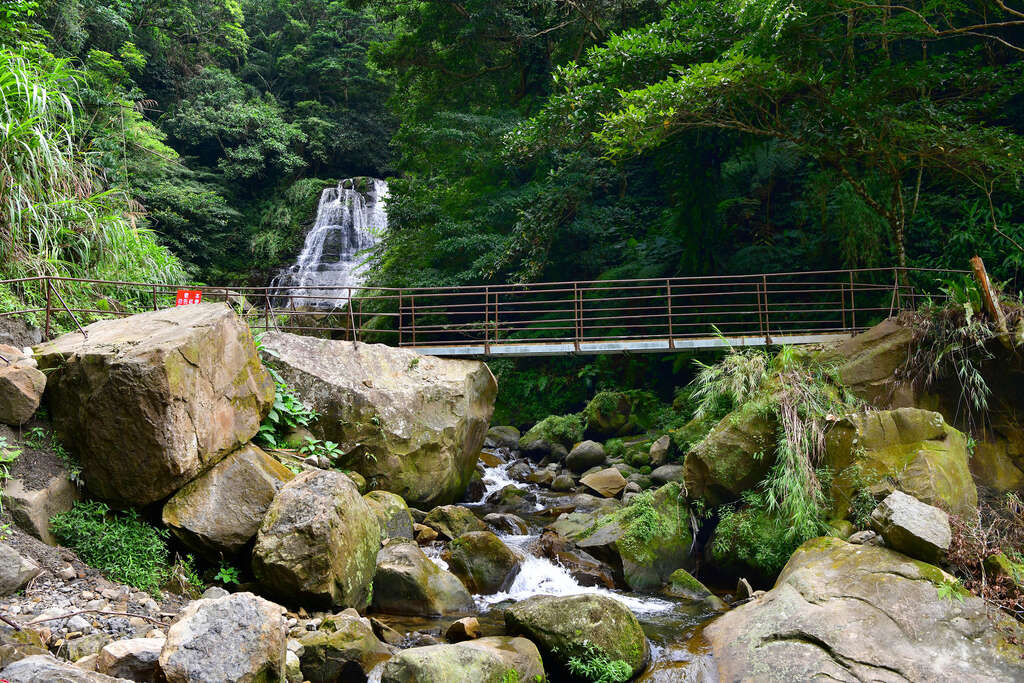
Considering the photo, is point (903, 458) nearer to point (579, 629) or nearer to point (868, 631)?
point (868, 631)

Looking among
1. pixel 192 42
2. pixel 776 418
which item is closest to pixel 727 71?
pixel 776 418

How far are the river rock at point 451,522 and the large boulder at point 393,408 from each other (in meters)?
0.54

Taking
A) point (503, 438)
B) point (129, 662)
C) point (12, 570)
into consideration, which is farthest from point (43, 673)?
point (503, 438)

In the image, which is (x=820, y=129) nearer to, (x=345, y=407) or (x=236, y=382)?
Answer: (x=345, y=407)

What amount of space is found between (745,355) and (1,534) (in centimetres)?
798

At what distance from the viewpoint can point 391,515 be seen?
7363mm

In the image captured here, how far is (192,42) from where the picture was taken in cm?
2789

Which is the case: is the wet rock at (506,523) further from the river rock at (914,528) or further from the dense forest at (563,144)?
the dense forest at (563,144)

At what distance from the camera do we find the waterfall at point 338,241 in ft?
68.4

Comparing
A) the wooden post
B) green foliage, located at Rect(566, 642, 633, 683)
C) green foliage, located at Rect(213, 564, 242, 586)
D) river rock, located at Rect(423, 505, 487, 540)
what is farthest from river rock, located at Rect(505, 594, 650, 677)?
the wooden post

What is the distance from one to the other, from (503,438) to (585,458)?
322cm

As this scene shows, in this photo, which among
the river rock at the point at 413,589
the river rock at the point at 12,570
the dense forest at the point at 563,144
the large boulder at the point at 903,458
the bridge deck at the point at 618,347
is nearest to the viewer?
the river rock at the point at 12,570

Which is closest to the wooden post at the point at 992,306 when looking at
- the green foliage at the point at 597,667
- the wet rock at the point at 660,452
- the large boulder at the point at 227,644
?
the wet rock at the point at 660,452

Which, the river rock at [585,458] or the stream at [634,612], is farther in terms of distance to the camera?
the river rock at [585,458]
